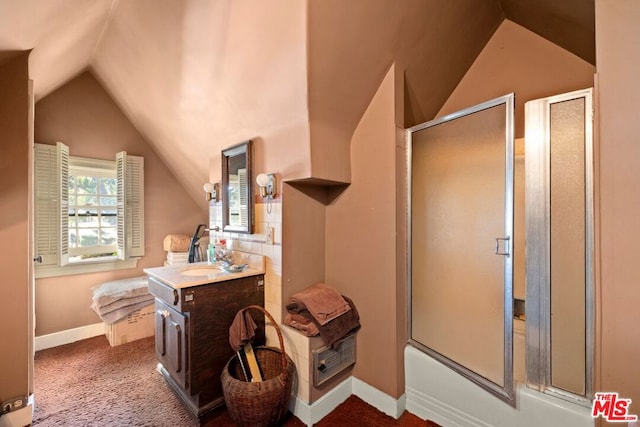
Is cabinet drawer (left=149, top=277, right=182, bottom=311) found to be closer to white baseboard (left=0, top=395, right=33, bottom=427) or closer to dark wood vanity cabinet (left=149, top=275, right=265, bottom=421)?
dark wood vanity cabinet (left=149, top=275, right=265, bottom=421)

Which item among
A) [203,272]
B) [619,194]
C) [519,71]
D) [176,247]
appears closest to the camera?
[619,194]

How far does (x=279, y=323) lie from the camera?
1.85 m

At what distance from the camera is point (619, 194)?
1.05 meters

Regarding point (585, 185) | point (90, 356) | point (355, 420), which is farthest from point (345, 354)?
point (90, 356)

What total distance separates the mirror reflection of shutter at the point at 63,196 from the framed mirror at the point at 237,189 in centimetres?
164

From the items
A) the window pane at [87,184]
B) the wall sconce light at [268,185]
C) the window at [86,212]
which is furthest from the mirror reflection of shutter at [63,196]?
the wall sconce light at [268,185]

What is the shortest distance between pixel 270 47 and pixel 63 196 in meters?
2.61

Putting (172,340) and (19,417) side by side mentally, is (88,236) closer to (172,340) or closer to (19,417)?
(19,417)

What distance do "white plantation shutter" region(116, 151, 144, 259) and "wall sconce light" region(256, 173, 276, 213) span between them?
6.53ft

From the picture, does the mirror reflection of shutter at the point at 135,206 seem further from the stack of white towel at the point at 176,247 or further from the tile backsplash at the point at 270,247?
the tile backsplash at the point at 270,247

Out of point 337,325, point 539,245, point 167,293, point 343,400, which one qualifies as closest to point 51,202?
point 167,293

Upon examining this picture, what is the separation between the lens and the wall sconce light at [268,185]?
1.88 metres

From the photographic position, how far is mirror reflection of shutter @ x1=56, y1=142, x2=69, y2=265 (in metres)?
2.55

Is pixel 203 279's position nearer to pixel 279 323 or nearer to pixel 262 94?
pixel 279 323
